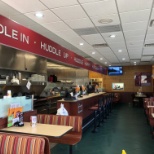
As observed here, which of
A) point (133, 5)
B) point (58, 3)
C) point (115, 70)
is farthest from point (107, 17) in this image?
point (115, 70)

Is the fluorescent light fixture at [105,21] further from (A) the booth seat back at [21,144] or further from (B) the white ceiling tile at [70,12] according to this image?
(A) the booth seat back at [21,144]

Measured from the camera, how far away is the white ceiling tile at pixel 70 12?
3.62 metres

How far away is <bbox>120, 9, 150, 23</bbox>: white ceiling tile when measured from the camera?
152 inches

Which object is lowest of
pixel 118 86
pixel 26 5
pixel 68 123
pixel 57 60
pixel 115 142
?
pixel 115 142

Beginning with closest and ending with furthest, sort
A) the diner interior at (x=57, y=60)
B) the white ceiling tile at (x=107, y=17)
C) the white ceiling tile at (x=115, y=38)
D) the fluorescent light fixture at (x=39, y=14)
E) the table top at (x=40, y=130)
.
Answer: the table top at (x=40, y=130), the diner interior at (x=57, y=60), the fluorescent light fixture at (x=39, y=14), the white ceiling tile at (x=107, y=17), the white ceiling tile at (x=115, y=38)

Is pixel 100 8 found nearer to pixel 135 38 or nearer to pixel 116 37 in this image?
pixel 116 37

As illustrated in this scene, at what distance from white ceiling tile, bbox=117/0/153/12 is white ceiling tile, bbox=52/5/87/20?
79cm

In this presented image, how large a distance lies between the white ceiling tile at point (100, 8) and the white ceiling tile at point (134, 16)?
0.34 meters

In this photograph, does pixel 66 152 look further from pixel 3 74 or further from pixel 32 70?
pixel 32 70

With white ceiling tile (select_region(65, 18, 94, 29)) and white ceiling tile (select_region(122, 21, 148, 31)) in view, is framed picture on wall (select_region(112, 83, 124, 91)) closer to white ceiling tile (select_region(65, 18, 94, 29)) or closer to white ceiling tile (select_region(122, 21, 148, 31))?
white ceiling tile (select_region(122, 21, 148, 31))

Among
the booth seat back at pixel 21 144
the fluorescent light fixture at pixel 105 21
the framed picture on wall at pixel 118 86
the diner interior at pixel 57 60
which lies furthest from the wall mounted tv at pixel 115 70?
the booth seat back at pixel 21 144

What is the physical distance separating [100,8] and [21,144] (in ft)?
9.44

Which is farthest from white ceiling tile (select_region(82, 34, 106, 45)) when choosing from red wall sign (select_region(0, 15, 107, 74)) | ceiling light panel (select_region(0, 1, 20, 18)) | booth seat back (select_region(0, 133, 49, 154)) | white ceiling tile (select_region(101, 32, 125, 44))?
booth seat back (select_region(0, 133, 49, 154))

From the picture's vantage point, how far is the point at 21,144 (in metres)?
2.12
